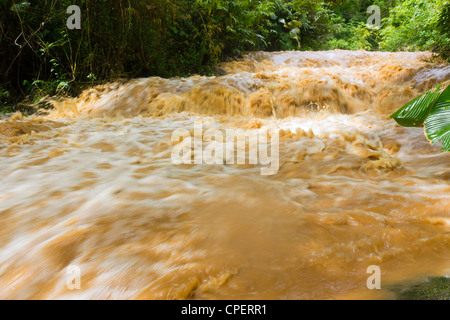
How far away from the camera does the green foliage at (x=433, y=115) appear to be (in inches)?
37.1

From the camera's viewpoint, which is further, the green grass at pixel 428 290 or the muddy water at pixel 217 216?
the muddy water at pixel 217 216

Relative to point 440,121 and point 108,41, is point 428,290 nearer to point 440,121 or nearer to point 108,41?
point 440,121

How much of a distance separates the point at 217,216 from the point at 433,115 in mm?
946

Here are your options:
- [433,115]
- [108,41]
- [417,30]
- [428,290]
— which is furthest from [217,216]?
[417,30]

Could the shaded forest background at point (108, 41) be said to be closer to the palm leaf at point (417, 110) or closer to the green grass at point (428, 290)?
the palm leaf at point (417, 110)

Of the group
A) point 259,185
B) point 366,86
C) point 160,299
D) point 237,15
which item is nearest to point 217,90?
point 366,86

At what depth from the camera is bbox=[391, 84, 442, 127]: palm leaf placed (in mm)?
1007

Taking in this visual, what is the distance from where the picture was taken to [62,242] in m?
1.22

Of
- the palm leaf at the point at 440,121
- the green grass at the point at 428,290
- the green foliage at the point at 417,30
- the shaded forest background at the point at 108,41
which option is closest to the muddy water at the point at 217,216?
the green grass at the point at 428,290

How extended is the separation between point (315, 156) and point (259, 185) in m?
0.75

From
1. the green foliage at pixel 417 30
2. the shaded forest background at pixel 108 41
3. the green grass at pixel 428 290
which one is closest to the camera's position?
the green grass at pixel 428 290

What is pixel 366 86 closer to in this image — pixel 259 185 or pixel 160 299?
pixel 259 185

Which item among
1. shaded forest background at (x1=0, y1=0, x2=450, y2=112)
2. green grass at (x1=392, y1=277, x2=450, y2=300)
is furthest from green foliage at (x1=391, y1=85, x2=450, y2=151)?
shaded forest background at (x1=0, y1=0, x2=450, y2=112)

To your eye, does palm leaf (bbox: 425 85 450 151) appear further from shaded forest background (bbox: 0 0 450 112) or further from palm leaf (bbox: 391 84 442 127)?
shaded forest background (bbox: 0 0 450 112)
